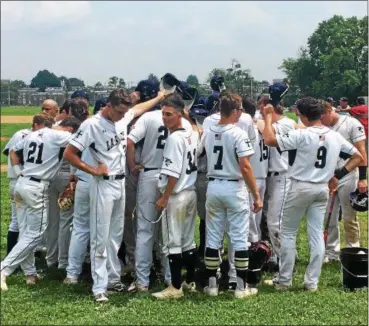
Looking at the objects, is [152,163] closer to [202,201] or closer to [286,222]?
[202,201]

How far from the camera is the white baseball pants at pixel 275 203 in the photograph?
6.93 metres

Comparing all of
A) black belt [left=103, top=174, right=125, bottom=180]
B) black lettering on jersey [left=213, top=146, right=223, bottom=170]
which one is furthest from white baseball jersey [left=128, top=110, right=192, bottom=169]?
black lettering on jersey [left=213, top=146, right=223, bottom=170]

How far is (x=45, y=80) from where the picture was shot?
12805mm

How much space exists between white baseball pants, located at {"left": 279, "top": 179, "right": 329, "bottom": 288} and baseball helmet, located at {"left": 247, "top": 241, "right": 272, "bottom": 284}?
0.27m

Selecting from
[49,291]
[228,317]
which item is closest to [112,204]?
[49,291]

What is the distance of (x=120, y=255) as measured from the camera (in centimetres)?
715

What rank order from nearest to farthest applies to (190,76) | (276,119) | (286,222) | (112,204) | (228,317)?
(228,317) < (112,204) < (286,222) < (276,119) < (190,76)

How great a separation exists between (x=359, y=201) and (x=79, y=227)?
3712mm

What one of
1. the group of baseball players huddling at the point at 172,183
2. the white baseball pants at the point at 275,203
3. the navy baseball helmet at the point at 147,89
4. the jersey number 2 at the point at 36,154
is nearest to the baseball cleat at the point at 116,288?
the group of baseball players huddling at the point at 172,183

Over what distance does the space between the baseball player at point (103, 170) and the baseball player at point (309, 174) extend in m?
1.72

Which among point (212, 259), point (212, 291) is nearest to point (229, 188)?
point (212, 259)

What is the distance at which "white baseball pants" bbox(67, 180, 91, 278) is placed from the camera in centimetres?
625

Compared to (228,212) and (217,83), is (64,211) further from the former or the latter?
(217,83)

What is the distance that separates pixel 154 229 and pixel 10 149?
2.22 meters
